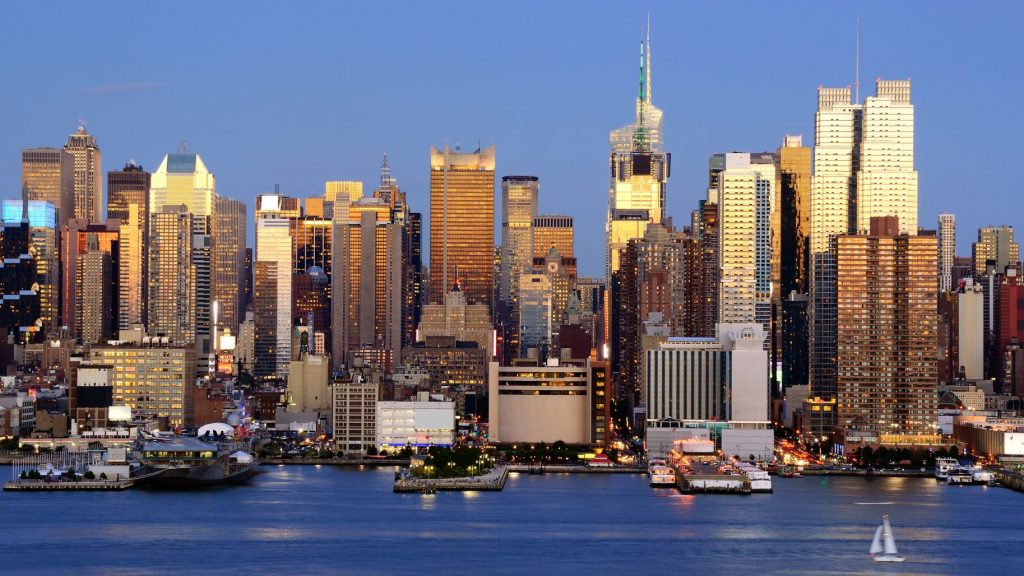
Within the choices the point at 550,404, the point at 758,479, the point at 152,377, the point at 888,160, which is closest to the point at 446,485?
the point at 758,479

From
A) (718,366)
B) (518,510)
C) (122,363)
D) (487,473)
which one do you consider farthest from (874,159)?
(518,510)

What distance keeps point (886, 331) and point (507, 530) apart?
199 feet

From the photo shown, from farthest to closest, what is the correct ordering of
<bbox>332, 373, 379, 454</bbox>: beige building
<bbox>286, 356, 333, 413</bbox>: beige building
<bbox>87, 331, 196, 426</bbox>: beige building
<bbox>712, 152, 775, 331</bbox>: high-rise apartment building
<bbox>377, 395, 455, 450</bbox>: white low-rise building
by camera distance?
<bbox>712, 152, 775, 331</bbox>: high-rise apartment building → <bbox>286, 356, 333, 413</bbox>: beige building → <bbox>87, 331, 196, 426</bbox>: beige building → <bbox>332, 373, 379, 454</bbox>: beige building → <bbox>377, 395, 455, 450</bbox>: white low-rise building

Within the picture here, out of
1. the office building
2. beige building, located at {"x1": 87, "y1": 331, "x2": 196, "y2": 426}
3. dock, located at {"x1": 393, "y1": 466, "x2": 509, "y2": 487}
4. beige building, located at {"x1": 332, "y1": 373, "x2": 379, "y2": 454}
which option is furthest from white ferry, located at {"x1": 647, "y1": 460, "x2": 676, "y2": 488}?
beige building, located at {"x1": 87, "y1": 331, "x2": 196, "y2": 426}

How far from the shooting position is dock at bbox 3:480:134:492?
95.8 m

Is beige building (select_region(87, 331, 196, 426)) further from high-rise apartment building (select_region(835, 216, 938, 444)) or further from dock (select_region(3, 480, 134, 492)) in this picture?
high-rise apartment building (select_region(835, 216, 938, 444))

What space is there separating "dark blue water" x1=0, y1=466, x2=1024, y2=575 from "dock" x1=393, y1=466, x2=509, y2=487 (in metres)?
1.07

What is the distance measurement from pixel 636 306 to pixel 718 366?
53.1 m

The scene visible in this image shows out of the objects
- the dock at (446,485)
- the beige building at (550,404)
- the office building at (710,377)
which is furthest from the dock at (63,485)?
the office building at (710,377)

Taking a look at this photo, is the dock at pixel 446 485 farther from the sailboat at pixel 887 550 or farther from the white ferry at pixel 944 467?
the sailboat at pixel 887 550

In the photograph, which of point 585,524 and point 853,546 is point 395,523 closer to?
point 585,524

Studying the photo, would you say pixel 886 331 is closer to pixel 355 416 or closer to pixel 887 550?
pixel 355 416

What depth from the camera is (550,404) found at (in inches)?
4722

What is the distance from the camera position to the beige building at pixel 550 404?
11944 centimetres
